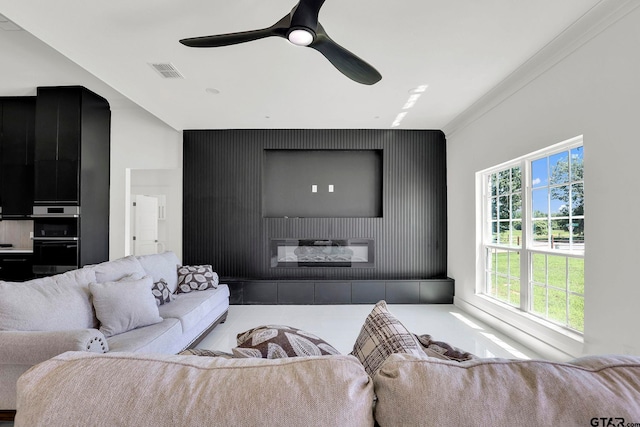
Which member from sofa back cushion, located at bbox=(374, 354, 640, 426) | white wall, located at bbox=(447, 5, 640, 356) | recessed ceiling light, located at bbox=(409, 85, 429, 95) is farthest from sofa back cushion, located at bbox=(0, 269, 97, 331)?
white wall, located at bbox=(447, 5, 640, 356)

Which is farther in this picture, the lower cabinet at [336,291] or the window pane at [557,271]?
the lower cabinet at [336,291]

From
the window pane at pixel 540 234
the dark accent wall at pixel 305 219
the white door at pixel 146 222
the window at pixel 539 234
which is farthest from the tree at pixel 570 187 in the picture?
the white door at pixel 146 222

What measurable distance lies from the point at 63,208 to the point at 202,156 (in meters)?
1.92

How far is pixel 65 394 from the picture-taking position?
1.90 ft

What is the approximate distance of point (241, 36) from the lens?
6.01 ft

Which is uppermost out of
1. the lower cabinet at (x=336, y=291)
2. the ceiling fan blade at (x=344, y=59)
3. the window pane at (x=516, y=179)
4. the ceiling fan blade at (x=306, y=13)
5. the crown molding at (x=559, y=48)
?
the crown molding at (x=559, y=48)

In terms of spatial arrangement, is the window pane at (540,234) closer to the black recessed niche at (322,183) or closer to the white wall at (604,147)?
the white wall at (604,147)

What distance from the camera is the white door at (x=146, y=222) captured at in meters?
5.13

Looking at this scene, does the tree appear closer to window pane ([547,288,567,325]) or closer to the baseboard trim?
window pane ([547,288,567,325])

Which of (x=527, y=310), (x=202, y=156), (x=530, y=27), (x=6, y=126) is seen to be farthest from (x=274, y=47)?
(x=6, y=126)

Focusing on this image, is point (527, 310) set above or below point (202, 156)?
below

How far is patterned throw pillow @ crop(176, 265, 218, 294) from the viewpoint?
328cm

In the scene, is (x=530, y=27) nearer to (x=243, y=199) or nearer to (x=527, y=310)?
(x=527, y=310)

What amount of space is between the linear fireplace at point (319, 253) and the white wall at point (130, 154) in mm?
1928
